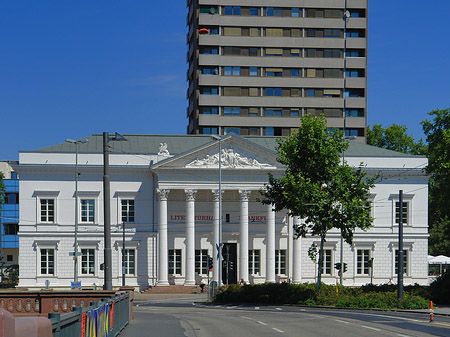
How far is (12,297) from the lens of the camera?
23531mm

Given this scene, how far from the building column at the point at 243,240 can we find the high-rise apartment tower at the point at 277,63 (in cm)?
2555

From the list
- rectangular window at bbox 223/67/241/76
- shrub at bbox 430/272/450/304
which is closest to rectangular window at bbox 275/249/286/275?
shrub at bbox 430/272/450/304

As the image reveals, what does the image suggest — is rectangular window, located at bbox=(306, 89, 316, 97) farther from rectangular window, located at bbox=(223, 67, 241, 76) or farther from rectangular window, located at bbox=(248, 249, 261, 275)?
Answer: rectangular window, located at bbox=(248, 249, 261, 275)

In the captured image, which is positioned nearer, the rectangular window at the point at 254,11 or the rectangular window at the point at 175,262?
the rectangular window at the point at 175,262

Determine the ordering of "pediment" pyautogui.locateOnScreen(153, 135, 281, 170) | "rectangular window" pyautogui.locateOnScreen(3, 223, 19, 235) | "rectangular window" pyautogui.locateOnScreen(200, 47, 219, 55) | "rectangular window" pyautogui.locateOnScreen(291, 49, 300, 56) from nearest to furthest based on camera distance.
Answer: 1. "pediment" pyautogui.locateOnScreen(153, 135, 281, 170)
2. "rectangular window" pyautogui.locateOnScreen(200, 47, 219, 55)
3. "rectangular window" pyautogui.locateOnScreen(291, 49, 300, 56)
4. "rectangular window" pyautogui.locateOnScreen(3, 223, 19, 235)

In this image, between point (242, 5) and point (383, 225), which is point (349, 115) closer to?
point (242, 5)

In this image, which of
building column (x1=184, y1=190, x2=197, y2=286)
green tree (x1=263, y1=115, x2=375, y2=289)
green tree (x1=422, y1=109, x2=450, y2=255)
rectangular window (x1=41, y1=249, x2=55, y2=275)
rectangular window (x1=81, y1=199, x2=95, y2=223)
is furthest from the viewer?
rectangular window (x1=81, y1=199, x2=95, y2=223)

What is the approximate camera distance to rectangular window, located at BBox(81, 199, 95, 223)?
6738cm

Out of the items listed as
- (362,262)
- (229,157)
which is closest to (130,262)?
(229,157)

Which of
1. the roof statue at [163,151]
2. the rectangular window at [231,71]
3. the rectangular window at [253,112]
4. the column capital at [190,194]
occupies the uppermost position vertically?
the rectangular window at [231,71]

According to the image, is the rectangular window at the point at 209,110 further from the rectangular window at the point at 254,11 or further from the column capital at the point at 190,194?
the column capital at the point at 190,194

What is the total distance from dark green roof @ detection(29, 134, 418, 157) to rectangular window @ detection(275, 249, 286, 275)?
9898 mm

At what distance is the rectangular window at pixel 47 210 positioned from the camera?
67.1 meters

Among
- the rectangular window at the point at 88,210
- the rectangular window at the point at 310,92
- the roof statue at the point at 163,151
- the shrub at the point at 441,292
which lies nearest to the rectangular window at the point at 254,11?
the rectangular window at the point at 310,92
